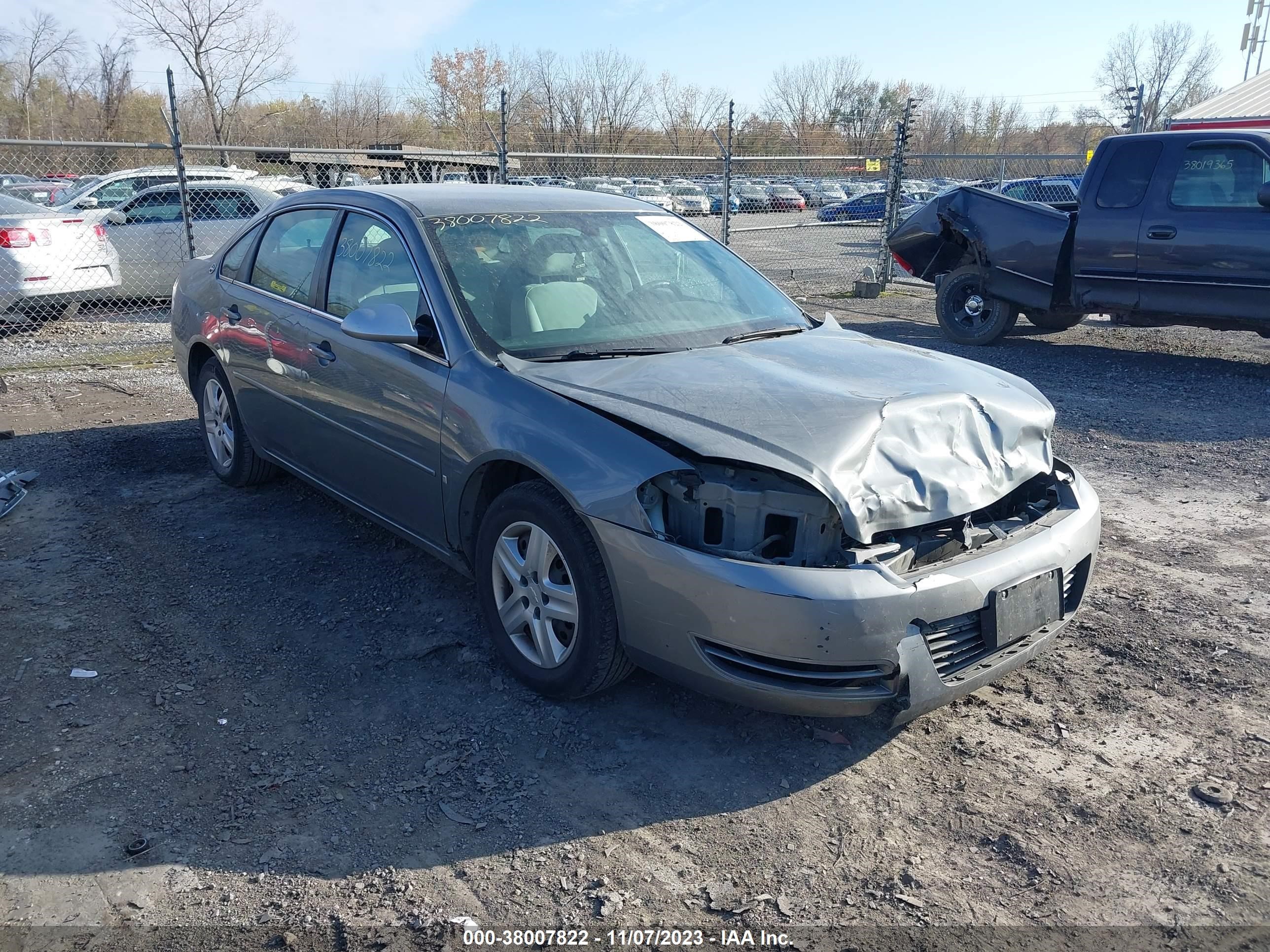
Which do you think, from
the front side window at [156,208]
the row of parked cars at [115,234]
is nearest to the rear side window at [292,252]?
the row of parked cars at [115,234]

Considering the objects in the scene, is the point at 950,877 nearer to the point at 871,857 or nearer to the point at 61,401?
the point at 871,857

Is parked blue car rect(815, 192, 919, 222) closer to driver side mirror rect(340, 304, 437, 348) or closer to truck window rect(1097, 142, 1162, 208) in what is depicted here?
truck window rect(1097, 142, 1162, 208)

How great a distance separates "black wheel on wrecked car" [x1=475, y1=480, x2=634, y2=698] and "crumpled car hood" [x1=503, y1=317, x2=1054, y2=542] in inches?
15.9

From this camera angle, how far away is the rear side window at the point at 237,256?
Answer: 5.19m

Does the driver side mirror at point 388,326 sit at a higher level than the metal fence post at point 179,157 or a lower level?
lower

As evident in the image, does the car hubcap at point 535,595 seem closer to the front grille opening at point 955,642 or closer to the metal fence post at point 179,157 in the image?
the front grille opening at point 955,642

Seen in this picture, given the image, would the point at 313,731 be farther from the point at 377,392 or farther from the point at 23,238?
the point at 23,238

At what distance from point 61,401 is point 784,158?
8.80 metres

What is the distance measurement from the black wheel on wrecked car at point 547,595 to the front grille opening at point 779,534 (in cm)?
51

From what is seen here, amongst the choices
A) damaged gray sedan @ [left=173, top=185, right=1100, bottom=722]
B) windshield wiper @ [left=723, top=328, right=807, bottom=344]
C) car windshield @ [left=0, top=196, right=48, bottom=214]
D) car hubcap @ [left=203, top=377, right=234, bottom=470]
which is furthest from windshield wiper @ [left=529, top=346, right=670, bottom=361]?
car windshield @ [left=0, top=196, right=48, bottom=214]

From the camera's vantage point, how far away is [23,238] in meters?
9.81

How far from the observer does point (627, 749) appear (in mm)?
3156

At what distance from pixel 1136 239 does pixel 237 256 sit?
7304 millimetres

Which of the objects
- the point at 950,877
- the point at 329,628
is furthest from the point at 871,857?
the point at 329,628
